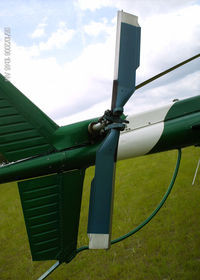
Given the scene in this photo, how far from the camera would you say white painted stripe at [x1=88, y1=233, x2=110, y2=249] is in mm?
1722

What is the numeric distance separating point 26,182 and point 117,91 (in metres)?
1.49

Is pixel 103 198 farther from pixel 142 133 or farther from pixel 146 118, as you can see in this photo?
pixel 146 118

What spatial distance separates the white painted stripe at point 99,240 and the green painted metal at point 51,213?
743mm

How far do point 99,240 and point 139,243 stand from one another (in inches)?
99.6

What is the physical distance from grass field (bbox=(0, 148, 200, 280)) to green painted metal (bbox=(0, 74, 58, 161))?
2.40 m

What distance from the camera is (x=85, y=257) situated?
3.76 meters

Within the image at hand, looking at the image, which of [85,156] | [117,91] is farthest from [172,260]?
[117,91]

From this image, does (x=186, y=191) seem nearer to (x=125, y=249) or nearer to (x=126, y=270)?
(x=125, y=249)

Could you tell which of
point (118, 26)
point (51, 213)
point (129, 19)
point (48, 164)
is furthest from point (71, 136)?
point (129, 19)

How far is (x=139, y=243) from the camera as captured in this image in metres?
3.88

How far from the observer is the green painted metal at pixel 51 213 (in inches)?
94.7

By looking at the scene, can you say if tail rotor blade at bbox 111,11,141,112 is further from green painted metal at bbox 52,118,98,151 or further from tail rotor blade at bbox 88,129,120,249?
green painted metal at bbox 52,118,98,151

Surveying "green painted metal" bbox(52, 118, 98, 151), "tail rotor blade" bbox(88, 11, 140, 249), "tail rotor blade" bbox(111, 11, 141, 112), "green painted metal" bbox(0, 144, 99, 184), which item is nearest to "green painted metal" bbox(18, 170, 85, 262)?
"green painted metal" bbox(0, 144, 99, 184)

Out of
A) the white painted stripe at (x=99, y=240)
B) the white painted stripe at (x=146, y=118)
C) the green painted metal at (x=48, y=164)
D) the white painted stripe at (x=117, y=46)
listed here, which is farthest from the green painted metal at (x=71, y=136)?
the white painted stripe at (x=99, y=240)
